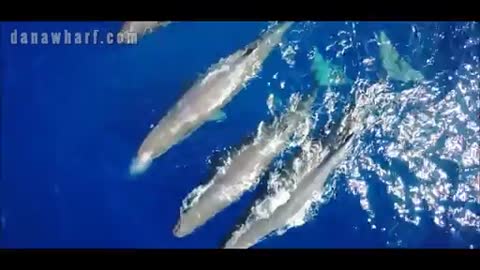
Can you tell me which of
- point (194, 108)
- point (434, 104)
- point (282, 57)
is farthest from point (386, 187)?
point (194, 108)

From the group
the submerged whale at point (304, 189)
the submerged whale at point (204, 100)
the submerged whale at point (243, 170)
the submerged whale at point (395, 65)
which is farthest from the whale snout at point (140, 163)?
the submerged whale at point (395, 65)

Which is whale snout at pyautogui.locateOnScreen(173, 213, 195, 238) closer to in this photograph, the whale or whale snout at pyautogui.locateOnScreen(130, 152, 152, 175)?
whale snout at pyautogui.locateOnScreen(130, 152, 152, 175)

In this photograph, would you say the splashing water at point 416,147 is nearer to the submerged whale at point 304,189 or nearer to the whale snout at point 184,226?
the submerged whale at point 304,189

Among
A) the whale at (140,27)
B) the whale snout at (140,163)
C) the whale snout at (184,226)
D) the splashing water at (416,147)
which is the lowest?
the whale snout at (184,226)

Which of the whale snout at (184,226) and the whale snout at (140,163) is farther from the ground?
the whale snout at (140,163)

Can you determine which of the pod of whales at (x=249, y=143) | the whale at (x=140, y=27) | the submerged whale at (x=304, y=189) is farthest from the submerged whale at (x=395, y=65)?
the whale at (x=140, y=27)
